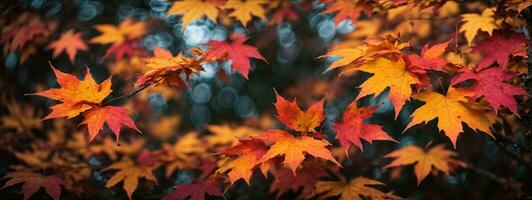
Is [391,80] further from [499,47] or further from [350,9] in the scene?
[350,9]

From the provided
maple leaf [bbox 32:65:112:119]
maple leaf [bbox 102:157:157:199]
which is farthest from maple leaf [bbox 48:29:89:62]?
maple leaf [bbox 32:65:112:119]

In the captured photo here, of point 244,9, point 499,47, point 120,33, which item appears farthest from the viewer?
point 120,33

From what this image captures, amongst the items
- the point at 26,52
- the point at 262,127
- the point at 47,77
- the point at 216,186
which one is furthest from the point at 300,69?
the point at 216,186

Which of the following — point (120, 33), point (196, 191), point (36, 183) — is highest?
point (120, 33)

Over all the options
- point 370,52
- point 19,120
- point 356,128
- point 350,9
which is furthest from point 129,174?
point 19,120

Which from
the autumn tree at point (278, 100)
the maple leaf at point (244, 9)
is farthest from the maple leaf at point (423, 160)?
the maple leaf at point (244, 9)

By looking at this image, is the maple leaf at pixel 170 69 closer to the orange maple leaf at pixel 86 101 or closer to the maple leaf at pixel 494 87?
the orange maple leaf at pixel 86 101

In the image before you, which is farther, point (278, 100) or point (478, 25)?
point (478, 25)
